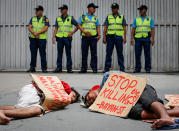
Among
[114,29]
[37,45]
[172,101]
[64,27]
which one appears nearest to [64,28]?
[64,27]

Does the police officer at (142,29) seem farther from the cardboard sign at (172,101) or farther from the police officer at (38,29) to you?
the cardboard sign at (172,101)

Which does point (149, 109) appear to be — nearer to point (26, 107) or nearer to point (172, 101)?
point (172, 101)

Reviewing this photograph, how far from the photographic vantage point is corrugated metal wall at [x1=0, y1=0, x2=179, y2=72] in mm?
10562

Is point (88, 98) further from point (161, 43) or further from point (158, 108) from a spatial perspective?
point (161, 43)

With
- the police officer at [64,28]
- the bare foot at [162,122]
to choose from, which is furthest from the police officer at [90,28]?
the bare foot at [162,122]

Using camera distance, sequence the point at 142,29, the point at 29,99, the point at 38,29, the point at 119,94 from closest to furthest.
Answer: the point at 29,99 < the point at 119,94 < the point at 142,29 < the point at 38,29

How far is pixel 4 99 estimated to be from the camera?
3.82m

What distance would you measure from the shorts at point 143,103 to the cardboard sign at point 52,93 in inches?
29.1

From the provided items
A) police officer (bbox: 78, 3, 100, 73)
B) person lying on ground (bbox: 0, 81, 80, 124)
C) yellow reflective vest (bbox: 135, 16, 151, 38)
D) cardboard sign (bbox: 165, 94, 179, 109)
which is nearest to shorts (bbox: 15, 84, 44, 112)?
person lying on ground (bbox: 0, 81, 80, 124)

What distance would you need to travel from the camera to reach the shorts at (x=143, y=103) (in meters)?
2.67

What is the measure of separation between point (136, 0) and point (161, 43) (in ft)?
5.88

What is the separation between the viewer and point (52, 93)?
9.98ft

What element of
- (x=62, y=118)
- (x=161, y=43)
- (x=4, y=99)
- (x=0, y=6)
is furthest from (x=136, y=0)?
(x=62, y=118)

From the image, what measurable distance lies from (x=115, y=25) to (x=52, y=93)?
5111mm
